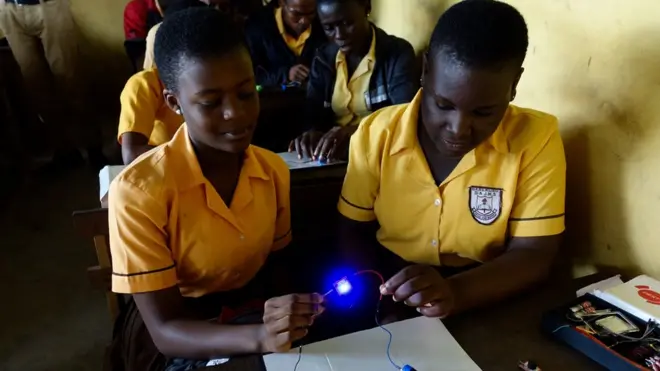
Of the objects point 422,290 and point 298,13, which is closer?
point 422,290

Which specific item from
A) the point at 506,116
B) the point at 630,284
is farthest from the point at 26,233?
the point at 630,284

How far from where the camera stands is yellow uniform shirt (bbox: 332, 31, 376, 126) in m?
2.01

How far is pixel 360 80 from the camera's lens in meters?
2.02

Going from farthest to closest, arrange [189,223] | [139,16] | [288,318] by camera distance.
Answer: [139,16] → [189,223] → [288,318]

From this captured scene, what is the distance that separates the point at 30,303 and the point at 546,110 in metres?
2.01

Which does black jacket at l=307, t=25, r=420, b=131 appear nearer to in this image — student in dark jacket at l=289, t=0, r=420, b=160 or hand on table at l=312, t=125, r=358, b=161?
student in dark jacket at l=289, t=0, r=420, b=160

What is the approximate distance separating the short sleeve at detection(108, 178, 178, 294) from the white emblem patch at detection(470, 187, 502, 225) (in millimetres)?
636

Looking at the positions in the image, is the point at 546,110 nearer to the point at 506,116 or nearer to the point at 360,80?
the point at 506,116

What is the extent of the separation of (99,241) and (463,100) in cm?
102

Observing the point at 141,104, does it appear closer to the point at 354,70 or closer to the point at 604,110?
the point at 354,70

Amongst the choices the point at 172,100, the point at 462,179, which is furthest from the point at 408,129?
the point at 172,100

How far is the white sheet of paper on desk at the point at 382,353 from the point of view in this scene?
35.7 inches

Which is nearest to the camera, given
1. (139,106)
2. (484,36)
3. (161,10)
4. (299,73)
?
(484,36)

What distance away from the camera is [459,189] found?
47.4 inches
